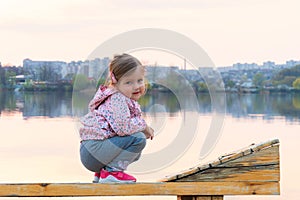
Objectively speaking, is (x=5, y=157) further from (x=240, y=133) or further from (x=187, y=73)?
(x=187, y=73)

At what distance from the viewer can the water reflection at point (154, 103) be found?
5207mm

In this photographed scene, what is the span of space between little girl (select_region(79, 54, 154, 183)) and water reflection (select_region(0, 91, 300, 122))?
372mm

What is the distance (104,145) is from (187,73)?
0.88 meters

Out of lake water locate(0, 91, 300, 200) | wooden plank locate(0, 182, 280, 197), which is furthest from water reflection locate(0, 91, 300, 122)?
wooden plank locate(0, 182, 280, 197)

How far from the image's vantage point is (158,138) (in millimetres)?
5094

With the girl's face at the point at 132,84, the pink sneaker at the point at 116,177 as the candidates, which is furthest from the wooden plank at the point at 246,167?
the girl's face at the point at 132,84

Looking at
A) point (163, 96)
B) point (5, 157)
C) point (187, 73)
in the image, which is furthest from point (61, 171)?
point (187, 73)

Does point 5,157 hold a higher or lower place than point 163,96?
lower

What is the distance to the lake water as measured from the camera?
497 centimetres

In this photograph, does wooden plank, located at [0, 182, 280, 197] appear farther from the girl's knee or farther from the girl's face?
the girl's face

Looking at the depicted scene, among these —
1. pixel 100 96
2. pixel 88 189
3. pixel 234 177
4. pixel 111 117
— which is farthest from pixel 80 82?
pixel 234 177

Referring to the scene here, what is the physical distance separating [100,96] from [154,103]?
2.25ft

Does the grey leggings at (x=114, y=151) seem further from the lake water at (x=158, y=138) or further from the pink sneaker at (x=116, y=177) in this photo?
the lake water at (x=158, y=138)

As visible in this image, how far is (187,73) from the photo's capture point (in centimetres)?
516
